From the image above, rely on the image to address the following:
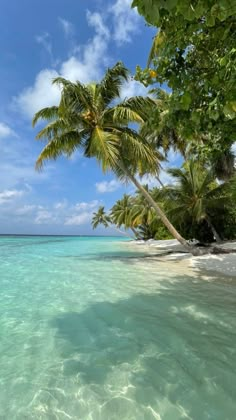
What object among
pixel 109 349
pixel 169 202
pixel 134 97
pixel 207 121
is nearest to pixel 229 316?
pixel 109 349

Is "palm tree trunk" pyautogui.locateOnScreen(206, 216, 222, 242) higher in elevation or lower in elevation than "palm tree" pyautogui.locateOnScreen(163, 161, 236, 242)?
lower

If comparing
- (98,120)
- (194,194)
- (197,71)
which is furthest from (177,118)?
(194,194)

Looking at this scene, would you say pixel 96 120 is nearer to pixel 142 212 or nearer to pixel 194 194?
pixel 194 194

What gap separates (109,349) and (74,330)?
2.86ft

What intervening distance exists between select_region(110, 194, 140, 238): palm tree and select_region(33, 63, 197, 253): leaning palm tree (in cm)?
3001

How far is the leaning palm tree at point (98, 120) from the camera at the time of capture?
38.1 ft

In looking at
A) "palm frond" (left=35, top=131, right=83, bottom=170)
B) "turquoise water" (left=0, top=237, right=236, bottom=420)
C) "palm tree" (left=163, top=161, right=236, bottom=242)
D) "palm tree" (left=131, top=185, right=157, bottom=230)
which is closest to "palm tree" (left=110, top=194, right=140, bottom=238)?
"palm tree" (left=131, top=185, right=157, bottom=230)

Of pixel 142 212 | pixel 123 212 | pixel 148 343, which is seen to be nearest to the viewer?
pixel 148 343

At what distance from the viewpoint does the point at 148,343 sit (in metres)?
3.50

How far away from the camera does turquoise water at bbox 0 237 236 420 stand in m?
2.30

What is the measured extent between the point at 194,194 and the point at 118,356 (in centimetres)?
1556

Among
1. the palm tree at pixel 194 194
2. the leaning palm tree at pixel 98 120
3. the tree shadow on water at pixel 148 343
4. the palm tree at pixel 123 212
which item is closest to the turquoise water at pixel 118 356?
the tree shadow on water at pixel 148 343

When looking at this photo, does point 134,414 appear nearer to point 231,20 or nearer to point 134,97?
point 231,20

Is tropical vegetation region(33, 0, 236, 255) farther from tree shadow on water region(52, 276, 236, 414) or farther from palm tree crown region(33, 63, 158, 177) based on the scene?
tree shadow on water region(52, 276, 236, 414)
